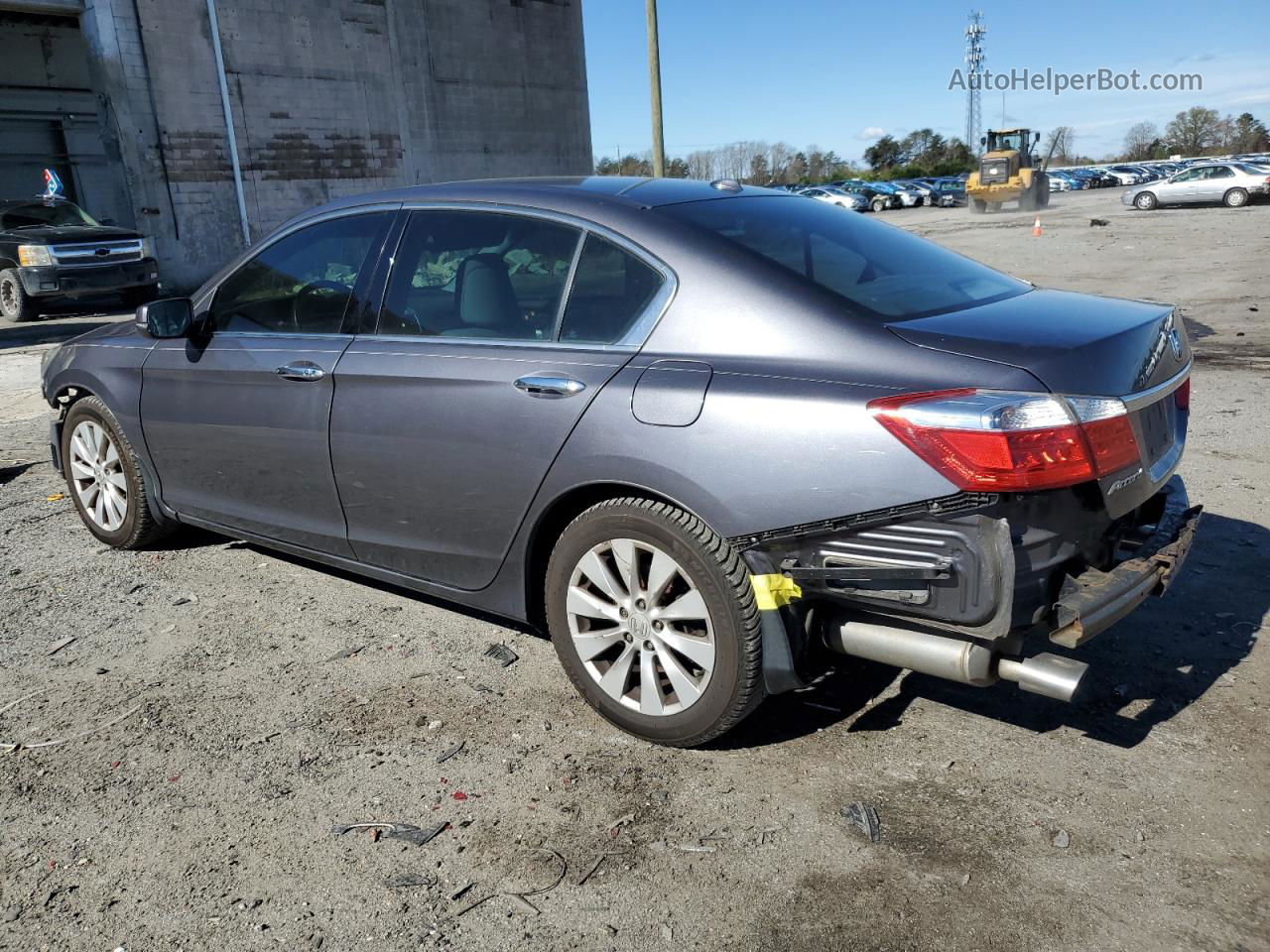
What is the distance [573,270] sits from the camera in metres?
3.36

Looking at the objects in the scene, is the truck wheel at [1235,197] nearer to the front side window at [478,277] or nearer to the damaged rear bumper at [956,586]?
the damaged rear bumper at [956,586]

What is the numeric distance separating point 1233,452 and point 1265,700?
10.7 ft

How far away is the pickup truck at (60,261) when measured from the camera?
632 inches

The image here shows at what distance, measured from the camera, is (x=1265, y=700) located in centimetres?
336

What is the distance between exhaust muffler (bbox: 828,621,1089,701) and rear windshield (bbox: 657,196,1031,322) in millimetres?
911

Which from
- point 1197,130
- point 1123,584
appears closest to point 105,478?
point 1123,584

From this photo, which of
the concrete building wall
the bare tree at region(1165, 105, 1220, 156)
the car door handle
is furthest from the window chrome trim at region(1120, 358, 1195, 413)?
the bare tree at region(1165, 105, 1220, 156)

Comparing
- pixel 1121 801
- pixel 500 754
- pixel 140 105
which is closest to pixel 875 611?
pixel 1121 801

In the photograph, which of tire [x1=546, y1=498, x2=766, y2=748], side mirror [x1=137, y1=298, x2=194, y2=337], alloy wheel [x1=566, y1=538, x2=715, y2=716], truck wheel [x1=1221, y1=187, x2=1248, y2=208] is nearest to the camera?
tire [x1=546, y1=498, x2=766, y2=748]

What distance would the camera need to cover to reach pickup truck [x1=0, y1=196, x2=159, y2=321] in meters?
16.0

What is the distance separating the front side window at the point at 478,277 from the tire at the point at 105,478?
6.40ft

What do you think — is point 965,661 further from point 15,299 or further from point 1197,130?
point 1197,130

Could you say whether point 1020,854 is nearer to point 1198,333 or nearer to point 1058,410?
point 1058,410

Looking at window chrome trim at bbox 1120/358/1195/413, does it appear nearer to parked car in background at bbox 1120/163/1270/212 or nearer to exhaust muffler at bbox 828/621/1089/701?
exhaust muffler at bbox 828/621/1089/701
